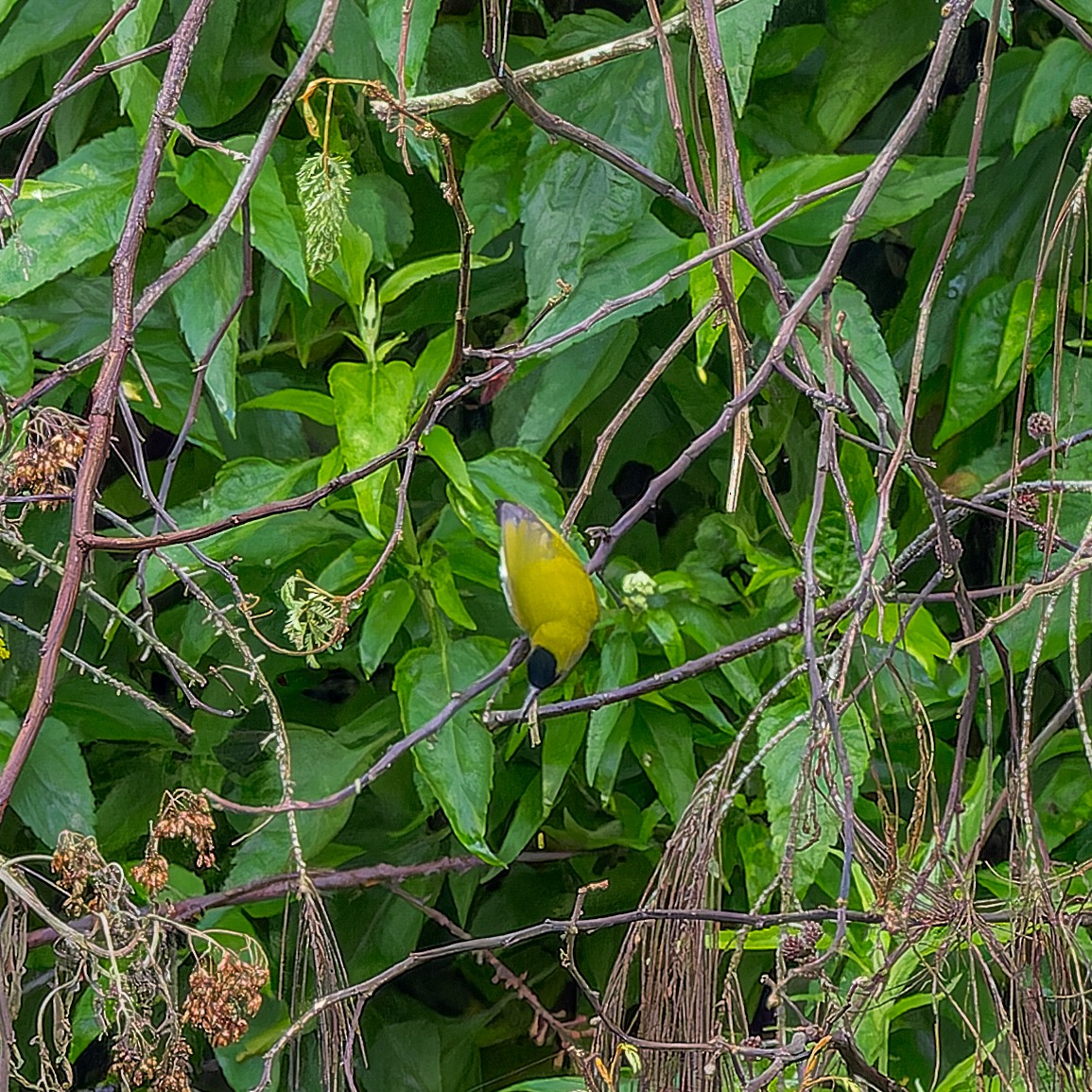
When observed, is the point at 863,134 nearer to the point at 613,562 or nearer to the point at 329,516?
the point at 613,562

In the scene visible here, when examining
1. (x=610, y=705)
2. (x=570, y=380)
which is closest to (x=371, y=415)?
(x=570, y=380)

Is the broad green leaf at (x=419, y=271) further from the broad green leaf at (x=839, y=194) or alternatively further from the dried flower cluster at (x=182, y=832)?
the dried flower cluster at (x=182, y=832)

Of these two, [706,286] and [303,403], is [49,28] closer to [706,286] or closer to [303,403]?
[303,403]

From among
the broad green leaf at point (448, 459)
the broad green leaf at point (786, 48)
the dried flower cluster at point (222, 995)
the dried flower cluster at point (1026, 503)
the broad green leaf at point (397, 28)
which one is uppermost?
the broad green leaf at point (397, 28)

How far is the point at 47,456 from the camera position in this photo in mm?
718

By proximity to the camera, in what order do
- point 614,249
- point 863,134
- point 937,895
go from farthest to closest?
point 863,134, point 614,249, point 937,895

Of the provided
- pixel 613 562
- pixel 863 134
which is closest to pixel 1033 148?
pixel 863 134

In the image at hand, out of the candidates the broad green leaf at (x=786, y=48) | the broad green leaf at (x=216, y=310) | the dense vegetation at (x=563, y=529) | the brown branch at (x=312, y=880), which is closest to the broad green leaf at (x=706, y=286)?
the dense vegetation at (x=563, y=529)

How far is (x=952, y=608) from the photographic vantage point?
1.18 metres

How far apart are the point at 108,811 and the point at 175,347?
40 centimetres

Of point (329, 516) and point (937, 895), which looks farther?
point (329, 516)

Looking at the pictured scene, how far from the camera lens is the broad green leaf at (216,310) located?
0.93 m

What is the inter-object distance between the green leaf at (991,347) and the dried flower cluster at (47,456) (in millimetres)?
639

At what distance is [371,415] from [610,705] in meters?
0.28
